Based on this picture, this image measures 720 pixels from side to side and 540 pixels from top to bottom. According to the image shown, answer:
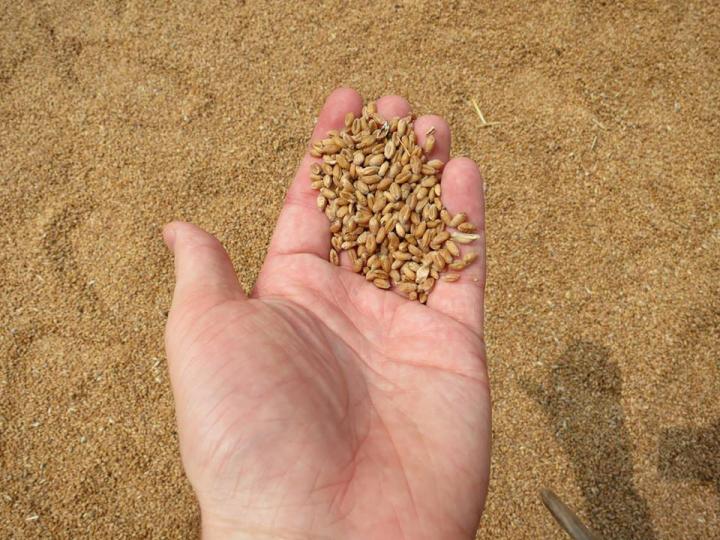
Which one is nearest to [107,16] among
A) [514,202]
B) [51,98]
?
[51,98]

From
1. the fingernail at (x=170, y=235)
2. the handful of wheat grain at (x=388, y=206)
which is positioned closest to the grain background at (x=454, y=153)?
the handful of wheat grain at (x=388, y=206)

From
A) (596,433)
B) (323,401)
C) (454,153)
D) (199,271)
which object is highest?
(199,271)

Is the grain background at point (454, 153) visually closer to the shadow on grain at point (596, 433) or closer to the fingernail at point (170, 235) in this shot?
the shadow on grain at point (596, 433)

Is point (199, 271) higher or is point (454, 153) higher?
point (199, 271)

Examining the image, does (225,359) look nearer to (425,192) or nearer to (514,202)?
(425,192)

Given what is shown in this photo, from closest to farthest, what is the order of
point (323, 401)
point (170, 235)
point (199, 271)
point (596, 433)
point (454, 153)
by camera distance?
point (323, 401), point (199, 271), point (170, 235), point (596, 433), point (454, 153)

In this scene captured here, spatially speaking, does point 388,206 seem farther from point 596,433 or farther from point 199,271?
point 596,433

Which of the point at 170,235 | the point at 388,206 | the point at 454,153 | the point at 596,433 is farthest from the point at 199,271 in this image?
the point at 596,433
